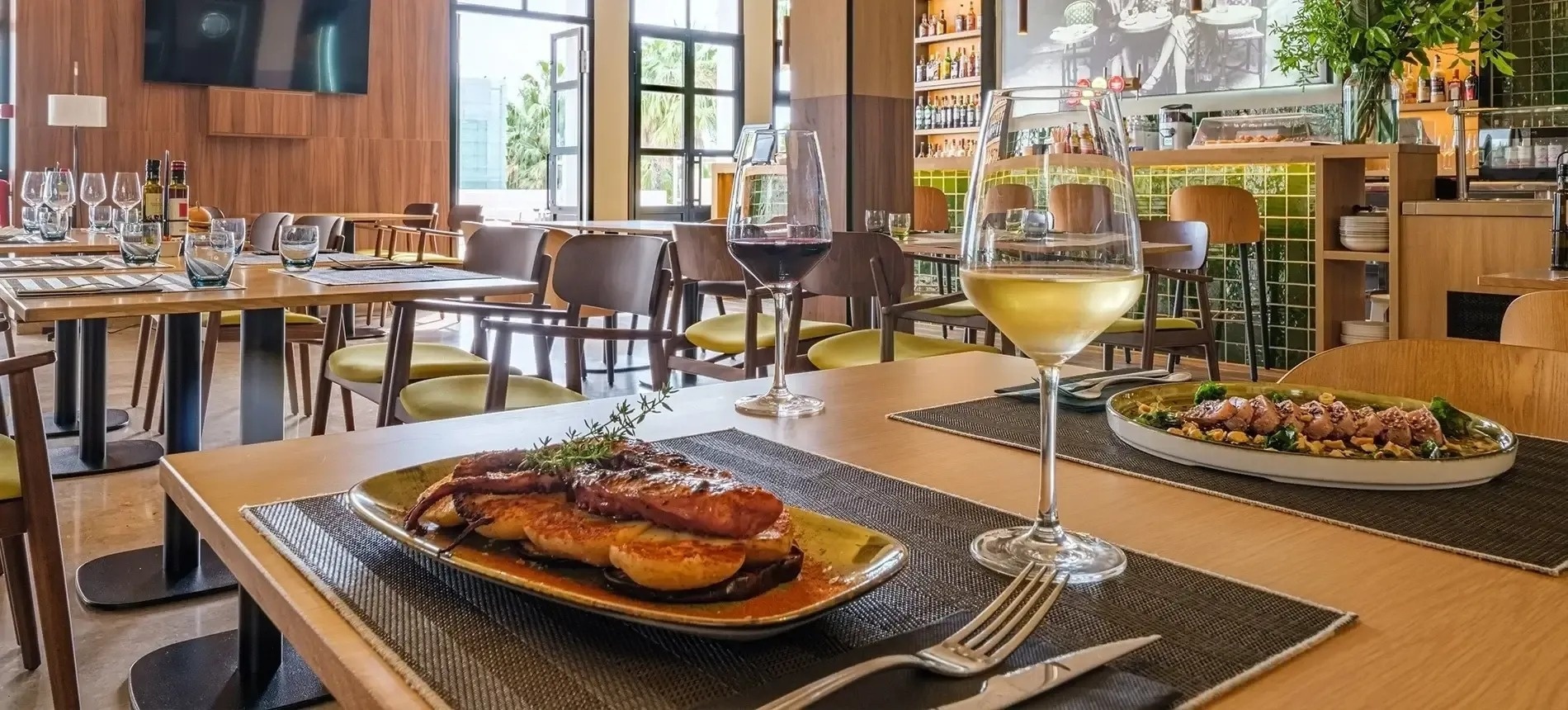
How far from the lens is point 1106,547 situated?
663mm

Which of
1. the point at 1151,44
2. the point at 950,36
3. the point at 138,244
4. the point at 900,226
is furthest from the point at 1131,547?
the point at 950,36

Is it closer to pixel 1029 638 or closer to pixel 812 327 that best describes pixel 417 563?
pixel 1029 638

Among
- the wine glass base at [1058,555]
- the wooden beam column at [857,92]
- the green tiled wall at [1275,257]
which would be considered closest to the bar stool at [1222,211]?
the green tiled wall at [1275,257]

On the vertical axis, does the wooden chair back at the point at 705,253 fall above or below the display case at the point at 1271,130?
below

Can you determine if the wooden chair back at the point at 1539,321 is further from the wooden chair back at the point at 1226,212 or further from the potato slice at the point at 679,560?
the wooden chair back at the point at 1226,212

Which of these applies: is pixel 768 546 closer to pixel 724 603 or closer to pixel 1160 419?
pixel 724 603

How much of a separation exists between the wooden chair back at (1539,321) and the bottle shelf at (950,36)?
7901 millimetres

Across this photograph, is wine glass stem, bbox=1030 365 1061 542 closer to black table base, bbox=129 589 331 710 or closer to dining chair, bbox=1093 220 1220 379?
black table base, bbox=129 589 331 710

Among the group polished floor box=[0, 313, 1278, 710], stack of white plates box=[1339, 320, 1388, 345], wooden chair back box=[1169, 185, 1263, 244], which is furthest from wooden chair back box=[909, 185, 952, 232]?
stack of white plates box=[1339, 320, 1388, 345]

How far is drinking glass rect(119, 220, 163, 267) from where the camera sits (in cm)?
317

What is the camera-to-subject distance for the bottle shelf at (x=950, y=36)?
927 centimetres

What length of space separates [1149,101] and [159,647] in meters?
7.83

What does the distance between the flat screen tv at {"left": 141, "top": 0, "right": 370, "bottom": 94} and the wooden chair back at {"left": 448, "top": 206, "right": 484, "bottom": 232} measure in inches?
52.8

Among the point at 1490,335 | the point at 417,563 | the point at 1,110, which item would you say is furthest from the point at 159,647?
the point at 1,110
